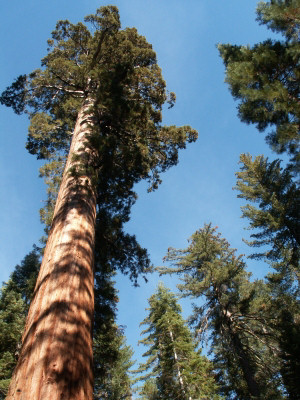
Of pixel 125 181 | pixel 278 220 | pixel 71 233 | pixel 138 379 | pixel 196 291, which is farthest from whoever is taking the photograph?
pixel 138 379

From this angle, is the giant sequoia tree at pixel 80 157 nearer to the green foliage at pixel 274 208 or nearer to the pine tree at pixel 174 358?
the green foliage at pixel 274 208

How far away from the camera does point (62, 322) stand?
2.34 metres

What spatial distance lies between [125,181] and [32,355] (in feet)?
21.4

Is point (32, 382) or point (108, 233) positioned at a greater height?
point (108, 233)

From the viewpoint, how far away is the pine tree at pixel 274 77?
6.05 metres

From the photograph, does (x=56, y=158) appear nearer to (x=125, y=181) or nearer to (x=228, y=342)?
(x=125, y=181)

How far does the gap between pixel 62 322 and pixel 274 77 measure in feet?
25.7

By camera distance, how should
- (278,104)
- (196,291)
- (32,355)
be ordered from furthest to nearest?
(196,291) < (278,104) < (32,355)

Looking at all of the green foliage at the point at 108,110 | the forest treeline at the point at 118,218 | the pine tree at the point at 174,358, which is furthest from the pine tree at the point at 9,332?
the pine tree at the point at 174,358

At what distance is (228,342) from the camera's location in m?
12.7

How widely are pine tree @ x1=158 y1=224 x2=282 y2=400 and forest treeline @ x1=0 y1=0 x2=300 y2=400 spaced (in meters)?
0.09

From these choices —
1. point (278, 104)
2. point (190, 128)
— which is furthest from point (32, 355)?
point (190, 128)

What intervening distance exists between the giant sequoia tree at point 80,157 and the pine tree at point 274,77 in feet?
9.80

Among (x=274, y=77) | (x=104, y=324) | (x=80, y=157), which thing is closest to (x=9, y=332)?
(x=104, y=324)
